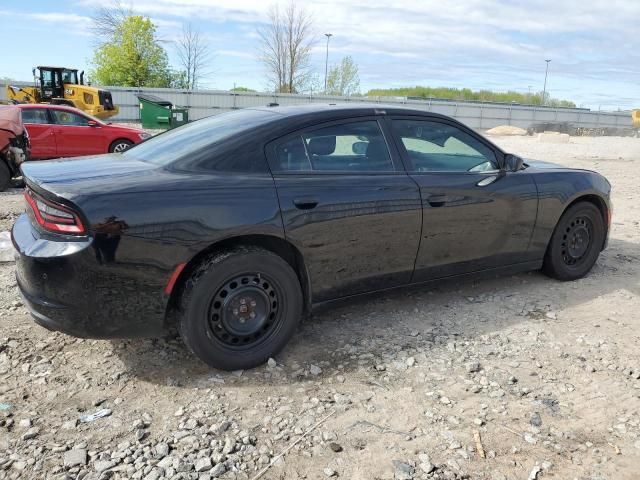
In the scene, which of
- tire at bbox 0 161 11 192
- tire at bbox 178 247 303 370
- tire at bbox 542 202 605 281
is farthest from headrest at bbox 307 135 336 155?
tire at bbox 0 161 11 192

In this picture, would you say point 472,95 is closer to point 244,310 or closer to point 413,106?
point 413,106

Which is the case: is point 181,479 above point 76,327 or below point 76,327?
below

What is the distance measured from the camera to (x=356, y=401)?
10.1ft

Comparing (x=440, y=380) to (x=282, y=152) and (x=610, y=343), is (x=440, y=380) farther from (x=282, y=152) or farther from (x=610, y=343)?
(x=282, y=152)

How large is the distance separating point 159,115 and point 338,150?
22706mm

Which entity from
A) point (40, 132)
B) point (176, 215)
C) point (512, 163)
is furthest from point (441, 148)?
point (40, 132)

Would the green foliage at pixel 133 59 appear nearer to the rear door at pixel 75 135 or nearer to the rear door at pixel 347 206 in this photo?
the rear door at pixel 75 135

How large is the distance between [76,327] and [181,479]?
3.44 ft

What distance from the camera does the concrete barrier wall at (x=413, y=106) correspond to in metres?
31.0

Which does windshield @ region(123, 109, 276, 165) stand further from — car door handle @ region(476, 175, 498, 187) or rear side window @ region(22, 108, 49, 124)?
rear side window @ region(22, 108, 49, 124)

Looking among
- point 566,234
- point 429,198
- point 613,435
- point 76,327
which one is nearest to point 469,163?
point 429,198

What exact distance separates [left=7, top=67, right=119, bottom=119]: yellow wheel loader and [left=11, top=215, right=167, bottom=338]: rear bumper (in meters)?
22.0

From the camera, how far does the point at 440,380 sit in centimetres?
333

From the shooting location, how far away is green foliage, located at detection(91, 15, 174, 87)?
4919 cm
